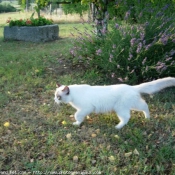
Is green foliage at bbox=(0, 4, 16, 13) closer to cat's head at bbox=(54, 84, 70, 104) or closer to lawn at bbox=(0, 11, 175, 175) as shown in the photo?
lawn at bbox=(0, 11, 175, 175)

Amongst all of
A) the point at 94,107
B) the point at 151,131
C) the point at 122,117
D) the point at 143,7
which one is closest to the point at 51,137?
the point at 94,107

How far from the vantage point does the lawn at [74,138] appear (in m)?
3.28

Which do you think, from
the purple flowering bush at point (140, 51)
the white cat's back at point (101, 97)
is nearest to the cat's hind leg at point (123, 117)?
the white cat's back at point (101, 97)

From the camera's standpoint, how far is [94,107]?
3971mm

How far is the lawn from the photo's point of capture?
3.28 metres

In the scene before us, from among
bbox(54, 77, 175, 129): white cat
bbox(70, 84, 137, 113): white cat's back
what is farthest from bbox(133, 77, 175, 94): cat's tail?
bbox(70, 84, 137, 113): white cat's back

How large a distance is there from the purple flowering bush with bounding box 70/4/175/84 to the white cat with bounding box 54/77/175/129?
3.88 ft

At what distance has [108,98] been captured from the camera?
392 centimetres

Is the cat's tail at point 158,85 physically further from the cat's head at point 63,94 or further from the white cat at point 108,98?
the cat's head at point 63,94

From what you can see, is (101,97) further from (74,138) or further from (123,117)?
(74,138)

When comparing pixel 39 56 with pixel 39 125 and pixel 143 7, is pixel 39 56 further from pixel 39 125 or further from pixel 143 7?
pixel 39 125

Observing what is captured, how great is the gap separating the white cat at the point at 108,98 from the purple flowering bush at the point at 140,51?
3.88 ft

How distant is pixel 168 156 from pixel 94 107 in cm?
125

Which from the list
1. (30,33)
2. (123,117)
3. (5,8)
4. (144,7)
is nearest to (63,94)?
(123,117)
